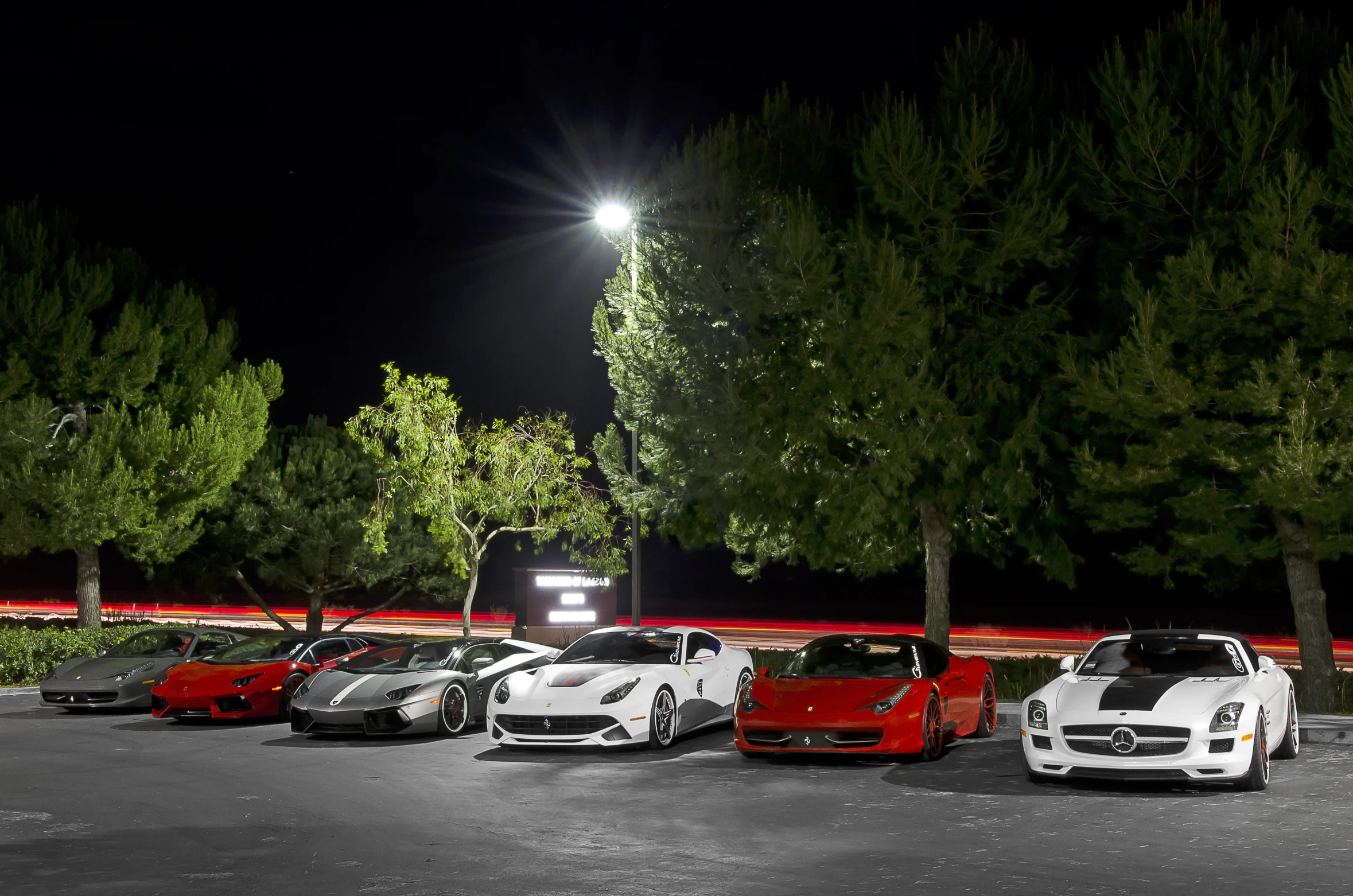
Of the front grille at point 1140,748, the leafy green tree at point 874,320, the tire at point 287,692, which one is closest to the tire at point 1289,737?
the front grille at point 1140,748

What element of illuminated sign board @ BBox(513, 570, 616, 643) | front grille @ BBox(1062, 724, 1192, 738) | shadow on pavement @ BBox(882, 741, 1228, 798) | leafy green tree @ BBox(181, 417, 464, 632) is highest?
leafy green tree @ BBox(181, 417, 464, 632)

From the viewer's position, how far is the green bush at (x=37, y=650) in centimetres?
2455

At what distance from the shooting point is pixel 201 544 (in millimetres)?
41031

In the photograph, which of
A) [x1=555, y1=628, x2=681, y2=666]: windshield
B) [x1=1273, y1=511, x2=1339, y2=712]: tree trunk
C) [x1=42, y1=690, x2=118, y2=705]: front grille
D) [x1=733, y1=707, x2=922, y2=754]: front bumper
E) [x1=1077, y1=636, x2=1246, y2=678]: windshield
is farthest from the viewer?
[x1=42, y1=690, x2=118, y2=705]: front grille

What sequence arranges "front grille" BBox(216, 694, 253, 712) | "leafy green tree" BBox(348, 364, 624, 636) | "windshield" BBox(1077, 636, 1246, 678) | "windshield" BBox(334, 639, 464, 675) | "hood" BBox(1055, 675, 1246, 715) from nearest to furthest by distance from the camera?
"hood" BBox(1055, 675, 1246, 715) → "windshield" BBox(1077, 636, 1246, 678) → "windshield" BBox(334, 639, 464, 675) → "front grille" BBox(216, 694, 253, 712) → "leafy green tree" BBox(348, 364, 624, 636)

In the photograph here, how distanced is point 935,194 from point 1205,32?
14.3 ft

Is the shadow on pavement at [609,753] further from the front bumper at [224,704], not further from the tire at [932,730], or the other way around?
the front bumper at [224,704]

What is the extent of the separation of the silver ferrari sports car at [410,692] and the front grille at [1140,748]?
7.97 meters

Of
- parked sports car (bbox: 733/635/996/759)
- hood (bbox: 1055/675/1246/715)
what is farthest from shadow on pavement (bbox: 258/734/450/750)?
hood (bbox: 1055/675/1246/715)

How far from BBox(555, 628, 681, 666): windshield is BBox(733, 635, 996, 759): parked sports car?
1.25 m

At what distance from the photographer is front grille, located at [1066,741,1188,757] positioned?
10586 millimetres

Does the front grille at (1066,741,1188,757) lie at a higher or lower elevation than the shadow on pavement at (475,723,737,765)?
higher

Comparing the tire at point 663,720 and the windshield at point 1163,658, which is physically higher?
the windshield at point 1163,658

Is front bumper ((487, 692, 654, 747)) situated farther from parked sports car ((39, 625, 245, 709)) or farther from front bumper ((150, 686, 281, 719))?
parked sports car ((39, 625, 245, 709))
